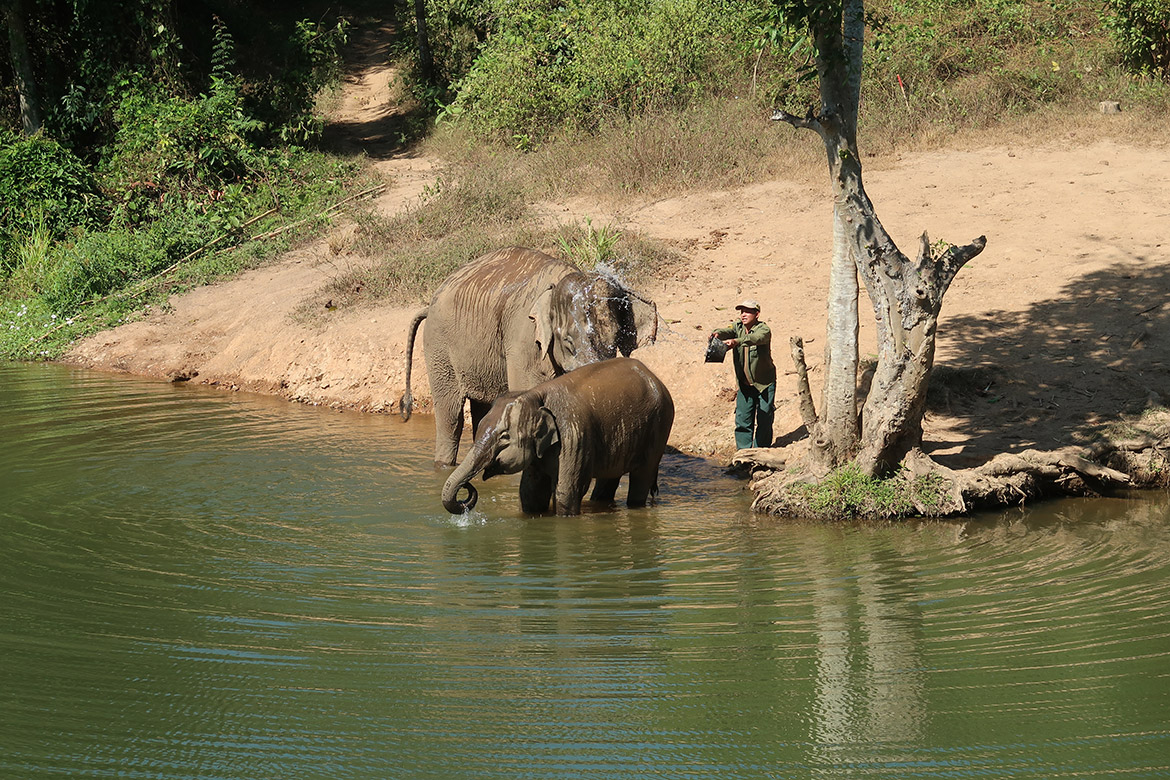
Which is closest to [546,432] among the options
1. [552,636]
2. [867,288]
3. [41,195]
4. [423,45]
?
[552,636]

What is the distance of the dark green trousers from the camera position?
1090 centimetres

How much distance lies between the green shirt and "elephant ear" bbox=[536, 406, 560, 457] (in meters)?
2.43

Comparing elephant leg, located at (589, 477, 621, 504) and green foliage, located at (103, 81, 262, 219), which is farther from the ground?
green foliage, located at (103, 81, 262, 219)

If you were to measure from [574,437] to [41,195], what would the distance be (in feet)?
49.3

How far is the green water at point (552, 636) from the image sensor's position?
17.1 ft

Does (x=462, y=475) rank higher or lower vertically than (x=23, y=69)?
lower

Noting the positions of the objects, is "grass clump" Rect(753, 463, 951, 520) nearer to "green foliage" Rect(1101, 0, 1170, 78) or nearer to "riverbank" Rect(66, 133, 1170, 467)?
"riverbank" Rect(66, 133, 1170, 467)

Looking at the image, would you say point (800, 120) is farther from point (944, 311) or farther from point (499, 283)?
point (944, 311)


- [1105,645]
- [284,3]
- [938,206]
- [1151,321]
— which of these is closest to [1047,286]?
[1151,321]

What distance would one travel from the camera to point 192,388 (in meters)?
15.4

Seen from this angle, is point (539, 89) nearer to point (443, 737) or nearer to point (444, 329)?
point (444, 329)

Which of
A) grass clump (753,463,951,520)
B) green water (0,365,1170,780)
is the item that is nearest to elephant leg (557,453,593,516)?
green water (0,365,1170,780)

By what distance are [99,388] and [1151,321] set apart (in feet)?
37.3

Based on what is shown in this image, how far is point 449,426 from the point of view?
36.9 ft
